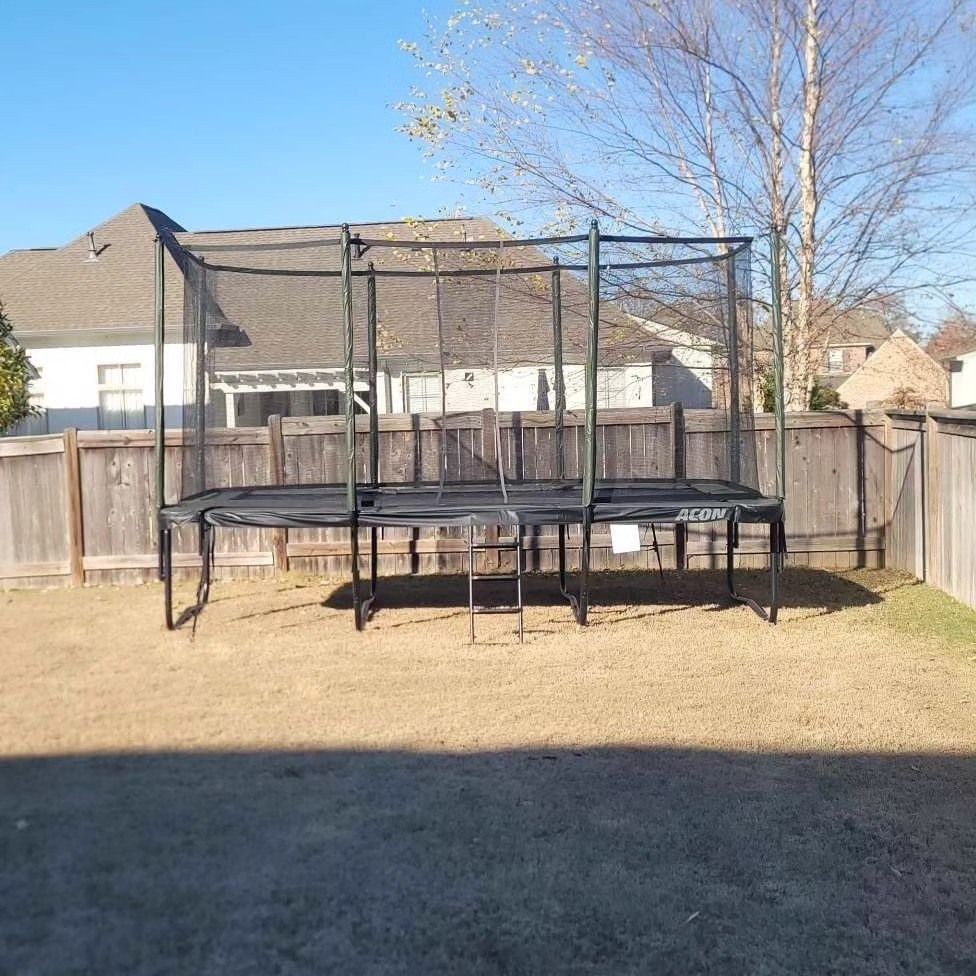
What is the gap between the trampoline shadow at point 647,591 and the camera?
8.72 m

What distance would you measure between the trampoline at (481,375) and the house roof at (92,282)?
8235 millimetres

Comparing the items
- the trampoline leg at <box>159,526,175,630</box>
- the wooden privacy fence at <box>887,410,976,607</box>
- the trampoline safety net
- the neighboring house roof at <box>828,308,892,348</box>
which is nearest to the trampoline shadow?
the wooden privacy fence at <box>887,410,976,607</box>

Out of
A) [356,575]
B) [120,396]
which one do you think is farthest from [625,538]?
[120,396]

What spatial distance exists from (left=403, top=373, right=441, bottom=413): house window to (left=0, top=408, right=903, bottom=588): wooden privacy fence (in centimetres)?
22

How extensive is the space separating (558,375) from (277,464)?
2728 millimetres

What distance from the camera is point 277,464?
990 cm

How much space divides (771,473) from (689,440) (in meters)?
0.93

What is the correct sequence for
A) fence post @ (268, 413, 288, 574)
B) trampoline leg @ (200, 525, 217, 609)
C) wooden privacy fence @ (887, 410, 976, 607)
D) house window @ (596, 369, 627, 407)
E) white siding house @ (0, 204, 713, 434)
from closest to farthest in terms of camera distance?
1. wooden privacy fence @ (887, 410, 976, 607)
2. trampoline leg @ (200, 525, 217, 609)
3. white siding house @ (0, 204, 713, 434)
4. fence post @ (268, 413, 288, 574)
5. house window @ (596, 369, 627, 407)

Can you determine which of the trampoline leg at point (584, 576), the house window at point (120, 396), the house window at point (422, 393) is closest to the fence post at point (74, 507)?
the house window at point (422, 393)

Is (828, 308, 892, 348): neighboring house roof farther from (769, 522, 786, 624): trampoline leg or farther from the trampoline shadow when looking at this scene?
(769, 522, 786, 624): trampoline leg

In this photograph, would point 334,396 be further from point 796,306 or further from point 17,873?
point 17,873

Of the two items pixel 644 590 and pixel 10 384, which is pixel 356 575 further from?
pixel 10 384

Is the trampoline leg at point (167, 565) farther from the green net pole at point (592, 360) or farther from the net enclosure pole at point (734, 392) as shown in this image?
the net enclosure pole at point (734, 392)

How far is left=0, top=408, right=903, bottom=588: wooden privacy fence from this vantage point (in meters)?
9.78
